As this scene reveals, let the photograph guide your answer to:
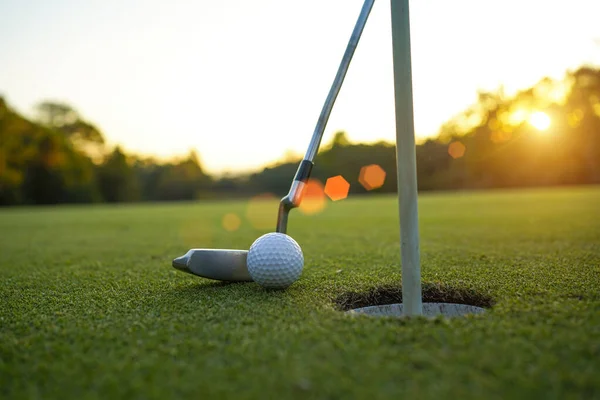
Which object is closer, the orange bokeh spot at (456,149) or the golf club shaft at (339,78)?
the golf club shaft at (339,78)

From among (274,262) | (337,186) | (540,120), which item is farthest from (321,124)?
(540,120)

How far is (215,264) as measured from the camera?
9.39ft

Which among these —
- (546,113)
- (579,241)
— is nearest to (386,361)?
(579,241)

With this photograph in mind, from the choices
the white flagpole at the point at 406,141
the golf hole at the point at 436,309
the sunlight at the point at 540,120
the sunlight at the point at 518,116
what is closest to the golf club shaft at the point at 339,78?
the white flagpole at the point at 406,141

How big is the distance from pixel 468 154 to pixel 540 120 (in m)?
6.12

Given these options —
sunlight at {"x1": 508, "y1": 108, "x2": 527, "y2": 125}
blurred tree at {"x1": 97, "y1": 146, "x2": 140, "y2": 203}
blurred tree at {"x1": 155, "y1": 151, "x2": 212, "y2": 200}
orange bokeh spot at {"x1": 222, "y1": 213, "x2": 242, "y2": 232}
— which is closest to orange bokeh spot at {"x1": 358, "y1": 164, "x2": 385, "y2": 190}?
sunlight at {"x1": 508, "y1": 108, "x2": 527, "y2": 125}

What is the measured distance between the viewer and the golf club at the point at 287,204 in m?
2.50

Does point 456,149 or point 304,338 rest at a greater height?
point 456,149

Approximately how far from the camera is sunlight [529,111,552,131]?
36781 millimetres

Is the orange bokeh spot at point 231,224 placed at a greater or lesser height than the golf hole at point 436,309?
lesser

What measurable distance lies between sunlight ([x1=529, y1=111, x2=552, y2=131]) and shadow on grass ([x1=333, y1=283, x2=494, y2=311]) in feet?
128

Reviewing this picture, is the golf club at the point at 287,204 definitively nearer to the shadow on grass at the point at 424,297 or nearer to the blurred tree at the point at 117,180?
the shadow on grass at the point at 424,297

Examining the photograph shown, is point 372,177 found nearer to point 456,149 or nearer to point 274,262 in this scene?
point 456,149

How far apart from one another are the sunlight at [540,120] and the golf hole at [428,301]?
38.9 m
